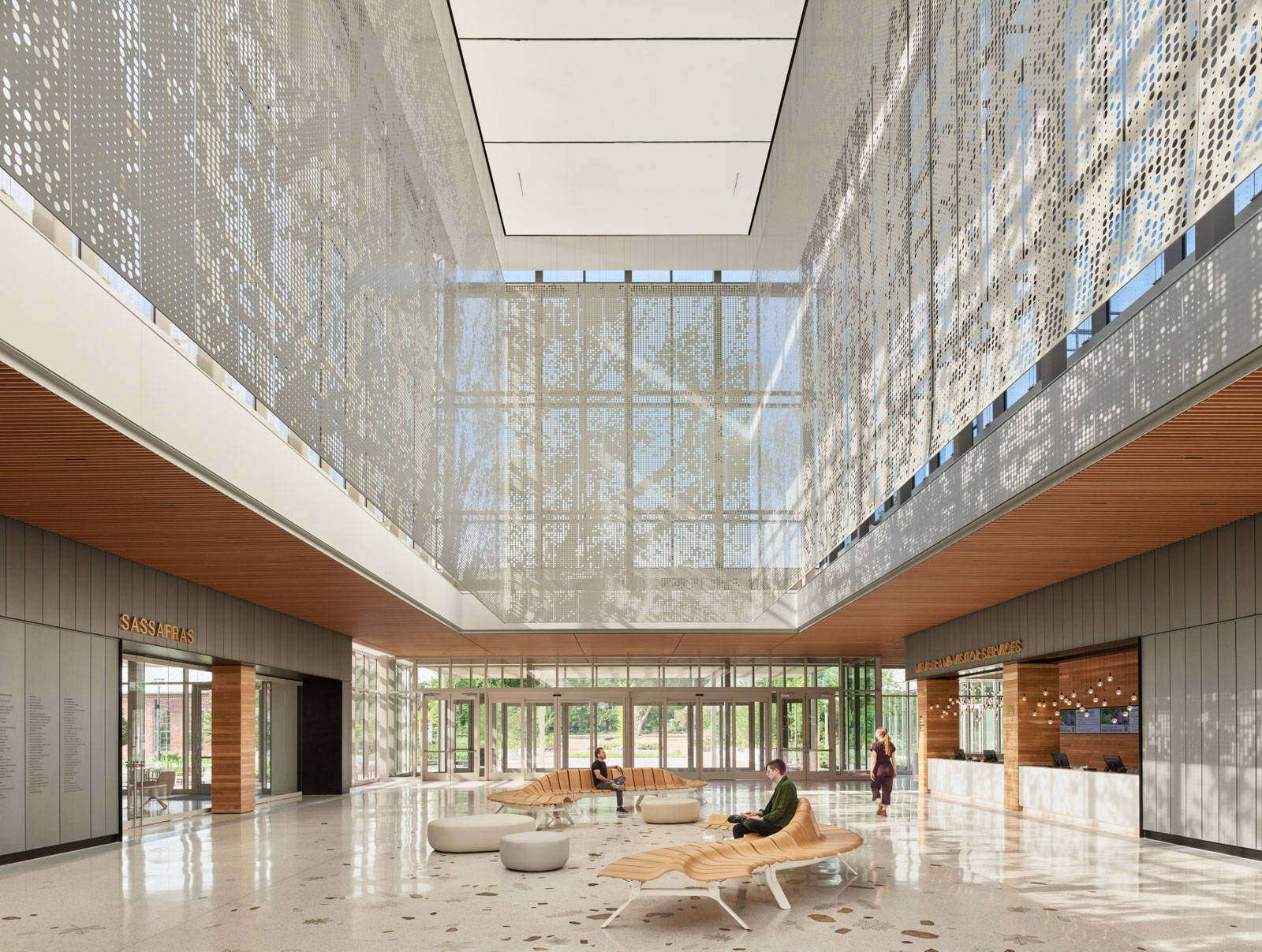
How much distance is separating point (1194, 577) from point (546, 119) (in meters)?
15.1

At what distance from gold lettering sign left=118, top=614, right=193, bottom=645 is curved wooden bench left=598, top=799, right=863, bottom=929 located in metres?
8.14

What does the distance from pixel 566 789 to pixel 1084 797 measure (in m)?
7.53

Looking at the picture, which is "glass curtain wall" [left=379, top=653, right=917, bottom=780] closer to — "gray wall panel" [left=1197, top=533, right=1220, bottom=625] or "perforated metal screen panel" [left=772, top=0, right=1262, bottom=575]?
"perforated metal screen panel" [left=772, top=0, right=1262, bottom=575]

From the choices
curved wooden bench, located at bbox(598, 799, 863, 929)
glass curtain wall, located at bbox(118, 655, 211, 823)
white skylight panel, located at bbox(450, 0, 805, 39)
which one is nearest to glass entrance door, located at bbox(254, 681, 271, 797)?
glass curtain wall, located at bbox(118, 655, 211, 823)

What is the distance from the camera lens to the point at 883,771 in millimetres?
17719

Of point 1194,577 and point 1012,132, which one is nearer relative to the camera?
point 1012,132

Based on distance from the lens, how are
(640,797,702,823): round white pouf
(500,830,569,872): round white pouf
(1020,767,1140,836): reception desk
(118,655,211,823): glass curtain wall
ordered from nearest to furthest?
(500,830,569,872): round white pouf < (1020,767,1140,836): reception desk < (640,797,702,823): round white pouf < (118,655,211,823): glass curtain wall

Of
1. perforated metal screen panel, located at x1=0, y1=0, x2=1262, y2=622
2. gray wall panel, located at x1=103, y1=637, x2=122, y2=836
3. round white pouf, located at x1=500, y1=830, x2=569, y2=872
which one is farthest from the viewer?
gray wall panel, located at x1=103, y1=637, x2=122, y2=836

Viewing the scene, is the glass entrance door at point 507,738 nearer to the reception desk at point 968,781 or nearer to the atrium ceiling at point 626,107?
the reception desk at point 968,781

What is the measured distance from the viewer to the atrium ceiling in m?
18.5

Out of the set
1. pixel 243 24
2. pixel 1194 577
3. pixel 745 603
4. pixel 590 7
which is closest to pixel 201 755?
pixel 745 603

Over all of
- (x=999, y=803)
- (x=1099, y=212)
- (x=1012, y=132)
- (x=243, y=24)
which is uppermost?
(x=243, y=24)

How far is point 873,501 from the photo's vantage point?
50.0 feet

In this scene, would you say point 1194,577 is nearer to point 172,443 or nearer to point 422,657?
point 172,443
